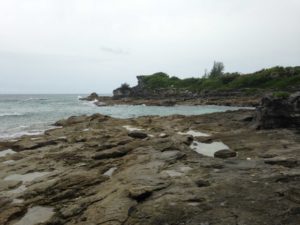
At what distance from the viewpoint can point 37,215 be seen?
1389cm

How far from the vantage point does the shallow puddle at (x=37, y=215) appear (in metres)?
13.3

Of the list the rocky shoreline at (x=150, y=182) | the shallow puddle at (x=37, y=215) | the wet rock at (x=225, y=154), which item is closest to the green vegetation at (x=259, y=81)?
the wet rock at (x=225, y=154)

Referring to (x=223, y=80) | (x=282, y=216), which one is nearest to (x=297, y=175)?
(x=282, y=216)

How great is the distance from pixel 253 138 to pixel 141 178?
1508cm

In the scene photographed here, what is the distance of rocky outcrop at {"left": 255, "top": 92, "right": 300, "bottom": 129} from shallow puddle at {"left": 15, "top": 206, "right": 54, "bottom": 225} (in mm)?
24372

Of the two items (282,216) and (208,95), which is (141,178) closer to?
(282,216)

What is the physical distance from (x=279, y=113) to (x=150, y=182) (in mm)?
21920

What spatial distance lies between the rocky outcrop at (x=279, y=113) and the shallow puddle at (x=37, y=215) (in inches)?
960

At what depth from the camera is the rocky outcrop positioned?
Answer: 32.9m

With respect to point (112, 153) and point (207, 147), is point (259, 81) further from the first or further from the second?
point (112, 153)

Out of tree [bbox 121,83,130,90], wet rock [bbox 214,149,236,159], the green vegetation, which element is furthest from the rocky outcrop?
tree [bbox 121,83,130,90]

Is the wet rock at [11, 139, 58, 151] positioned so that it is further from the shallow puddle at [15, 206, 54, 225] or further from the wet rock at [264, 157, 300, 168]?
the wet rock at [264, 157, 300, 168]

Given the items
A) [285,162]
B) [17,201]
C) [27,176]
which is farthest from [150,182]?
[27,176]

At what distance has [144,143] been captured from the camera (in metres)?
24.5
